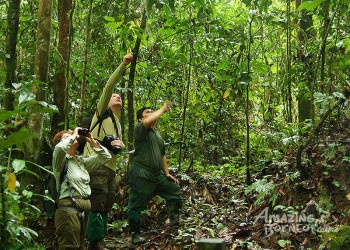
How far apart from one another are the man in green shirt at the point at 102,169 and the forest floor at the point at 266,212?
1.70 ft

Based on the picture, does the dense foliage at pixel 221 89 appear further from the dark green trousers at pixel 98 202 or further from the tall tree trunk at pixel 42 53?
the dark green trousers at pixel 98 202

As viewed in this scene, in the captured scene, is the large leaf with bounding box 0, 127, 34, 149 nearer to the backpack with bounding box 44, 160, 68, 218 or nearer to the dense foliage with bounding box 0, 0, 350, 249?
the dense foliage with bounding box 0, 0, 350, 249

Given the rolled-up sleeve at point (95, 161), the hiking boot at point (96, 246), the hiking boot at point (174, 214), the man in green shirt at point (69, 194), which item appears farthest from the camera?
the hiking boot at point (174, 214)

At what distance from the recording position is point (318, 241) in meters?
5.05

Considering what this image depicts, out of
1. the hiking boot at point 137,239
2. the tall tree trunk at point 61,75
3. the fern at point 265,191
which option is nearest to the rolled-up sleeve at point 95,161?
the hiking boot at point 137,239

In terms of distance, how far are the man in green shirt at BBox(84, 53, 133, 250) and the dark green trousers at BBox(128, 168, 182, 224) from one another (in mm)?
397

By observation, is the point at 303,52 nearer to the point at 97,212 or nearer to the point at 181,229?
the point at 181,229

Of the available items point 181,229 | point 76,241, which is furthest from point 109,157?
point 181,229

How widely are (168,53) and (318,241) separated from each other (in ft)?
17.3

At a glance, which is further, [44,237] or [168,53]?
[168,53]

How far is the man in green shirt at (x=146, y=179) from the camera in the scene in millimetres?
6543

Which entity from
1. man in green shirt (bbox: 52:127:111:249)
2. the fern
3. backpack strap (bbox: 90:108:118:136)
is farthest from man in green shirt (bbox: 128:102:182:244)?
man in green shirt (bbox: 52:127:111:249)

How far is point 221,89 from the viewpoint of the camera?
30.3 feet

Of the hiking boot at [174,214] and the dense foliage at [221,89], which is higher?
the dense foliage at [221,89]
